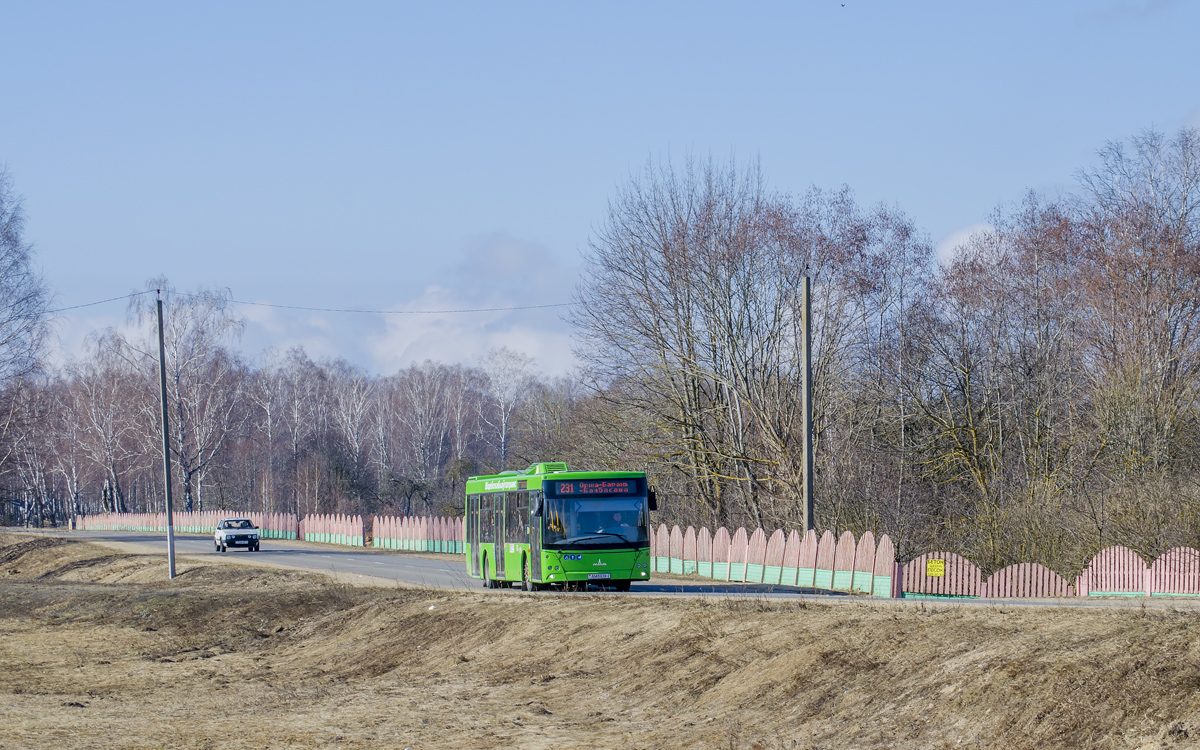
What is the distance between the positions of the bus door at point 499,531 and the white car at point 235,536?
2844cm

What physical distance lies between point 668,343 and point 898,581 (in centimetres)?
1795

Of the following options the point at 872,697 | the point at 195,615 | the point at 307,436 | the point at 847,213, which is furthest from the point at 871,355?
the point at 307,436

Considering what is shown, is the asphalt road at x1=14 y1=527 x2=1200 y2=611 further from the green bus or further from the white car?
the white car

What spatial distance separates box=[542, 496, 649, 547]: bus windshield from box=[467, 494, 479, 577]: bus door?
18.4ft

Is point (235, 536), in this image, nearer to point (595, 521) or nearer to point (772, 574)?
point (772, 574)

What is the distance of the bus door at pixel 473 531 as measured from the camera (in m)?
29.2

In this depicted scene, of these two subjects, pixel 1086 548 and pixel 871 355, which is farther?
pixel 871 355

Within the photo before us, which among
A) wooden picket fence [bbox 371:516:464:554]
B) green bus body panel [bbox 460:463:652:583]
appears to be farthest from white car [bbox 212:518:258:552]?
green bus body panel [bbox 460:463:652:583]

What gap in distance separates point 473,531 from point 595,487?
257 inches

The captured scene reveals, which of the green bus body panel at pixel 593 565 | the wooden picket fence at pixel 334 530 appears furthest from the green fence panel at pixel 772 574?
the wooden picket fence at pixel 334 530

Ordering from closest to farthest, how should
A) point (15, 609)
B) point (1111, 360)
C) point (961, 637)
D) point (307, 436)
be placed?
point (961, 637), point (15, 609), point (1111, 360), point (307, 436)

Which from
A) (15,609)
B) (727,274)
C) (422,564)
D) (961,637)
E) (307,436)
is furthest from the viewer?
(307,436)

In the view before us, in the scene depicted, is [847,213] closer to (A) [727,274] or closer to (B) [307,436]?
(A) [727,274]

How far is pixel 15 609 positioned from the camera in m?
28.4
